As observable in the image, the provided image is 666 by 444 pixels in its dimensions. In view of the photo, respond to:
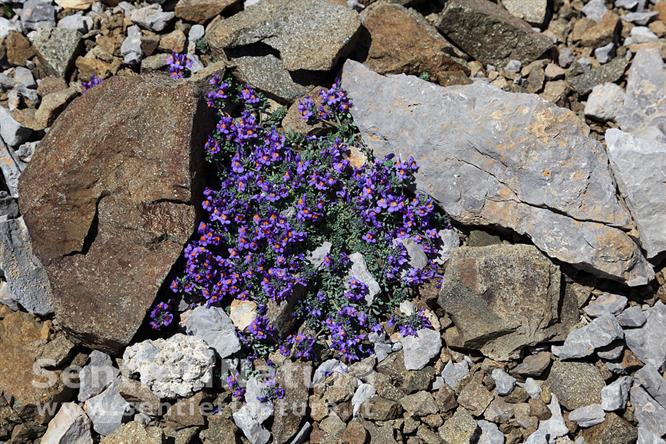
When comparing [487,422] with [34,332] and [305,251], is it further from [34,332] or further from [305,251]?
[34,332]

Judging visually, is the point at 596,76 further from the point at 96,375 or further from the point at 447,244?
the point at 96,375

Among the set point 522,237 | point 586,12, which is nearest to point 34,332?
point 522,237

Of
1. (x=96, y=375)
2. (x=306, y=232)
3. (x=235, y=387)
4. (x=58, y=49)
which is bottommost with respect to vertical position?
(x=96, y=375)

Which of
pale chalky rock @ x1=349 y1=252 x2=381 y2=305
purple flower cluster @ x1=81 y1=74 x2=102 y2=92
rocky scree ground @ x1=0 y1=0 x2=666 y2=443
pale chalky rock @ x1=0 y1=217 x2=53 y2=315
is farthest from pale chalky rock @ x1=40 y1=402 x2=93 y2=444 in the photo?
purple flower cluster @ x1=81 y1=74 x2=102 y2=92

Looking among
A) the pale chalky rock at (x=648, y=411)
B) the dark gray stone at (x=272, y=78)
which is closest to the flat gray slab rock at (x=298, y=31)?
the dark gray stone at (x=272, y=78)

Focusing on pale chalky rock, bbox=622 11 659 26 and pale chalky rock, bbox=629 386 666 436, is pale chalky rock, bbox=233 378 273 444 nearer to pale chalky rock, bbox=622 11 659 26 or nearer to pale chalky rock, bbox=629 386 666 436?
pale chalky rock, bbox=629 386 666 436

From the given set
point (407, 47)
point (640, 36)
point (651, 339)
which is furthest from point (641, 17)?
point (651, 339)

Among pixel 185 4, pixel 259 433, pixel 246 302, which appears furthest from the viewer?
pixel 185 4
